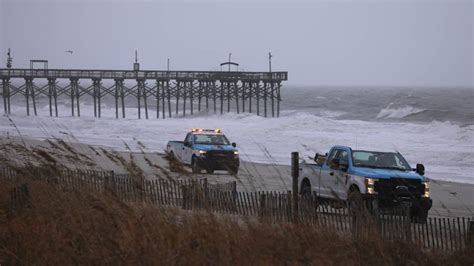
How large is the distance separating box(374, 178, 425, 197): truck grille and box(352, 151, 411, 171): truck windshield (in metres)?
0.74

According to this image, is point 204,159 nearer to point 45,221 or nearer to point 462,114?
point 45,221

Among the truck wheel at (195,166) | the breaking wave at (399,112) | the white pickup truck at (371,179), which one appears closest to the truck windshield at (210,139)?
the truck wheel at (195,166)

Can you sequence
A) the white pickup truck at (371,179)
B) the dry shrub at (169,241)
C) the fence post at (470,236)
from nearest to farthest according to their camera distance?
1. the dry shrub at (169,241)
2. the fence post at (470,236)
3. the white pickup truck at (371,179)

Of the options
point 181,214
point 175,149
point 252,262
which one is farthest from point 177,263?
point 175,149

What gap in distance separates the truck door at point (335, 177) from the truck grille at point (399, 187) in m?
0.94

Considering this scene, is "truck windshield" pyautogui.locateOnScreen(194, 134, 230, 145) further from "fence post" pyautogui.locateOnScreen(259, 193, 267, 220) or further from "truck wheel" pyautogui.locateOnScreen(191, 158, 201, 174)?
"fence post" pyautogui.locateOnScreen(259, 193, 267, 220)

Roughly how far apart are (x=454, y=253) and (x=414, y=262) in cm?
91

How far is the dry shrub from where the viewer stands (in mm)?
8242

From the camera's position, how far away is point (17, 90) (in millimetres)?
74375

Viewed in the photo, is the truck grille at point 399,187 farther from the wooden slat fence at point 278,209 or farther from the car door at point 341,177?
the wooden slat fence at point 278,209

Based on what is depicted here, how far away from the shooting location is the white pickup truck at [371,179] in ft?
48.4

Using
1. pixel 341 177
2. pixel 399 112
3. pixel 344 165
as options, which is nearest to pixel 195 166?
pixel 341 177

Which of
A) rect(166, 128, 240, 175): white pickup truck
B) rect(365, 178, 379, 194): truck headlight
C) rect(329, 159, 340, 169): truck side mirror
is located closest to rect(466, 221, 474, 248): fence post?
rect(365, 178, 379, 194): truck headlight

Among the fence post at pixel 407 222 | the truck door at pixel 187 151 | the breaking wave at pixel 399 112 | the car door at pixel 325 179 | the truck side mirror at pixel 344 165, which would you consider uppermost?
the fence post at pixel 407 222
